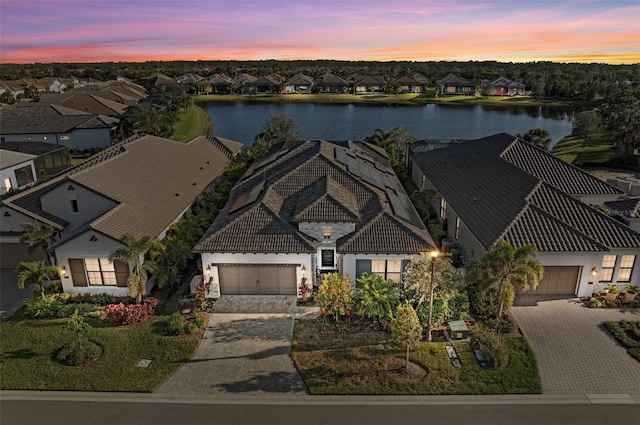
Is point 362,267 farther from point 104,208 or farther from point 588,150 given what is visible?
point 588,150

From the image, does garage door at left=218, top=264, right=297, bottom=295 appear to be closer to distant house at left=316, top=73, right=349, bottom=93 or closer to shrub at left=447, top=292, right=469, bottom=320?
shrub at left=447, top=292, right=469, bottom=320

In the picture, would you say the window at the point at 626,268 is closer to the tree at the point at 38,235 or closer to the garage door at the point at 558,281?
the garage door at the point at 558,281

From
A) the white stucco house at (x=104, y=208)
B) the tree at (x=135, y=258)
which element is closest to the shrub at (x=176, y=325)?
the tree at (x=135, y=258)

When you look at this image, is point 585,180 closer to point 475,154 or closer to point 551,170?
point 551,170

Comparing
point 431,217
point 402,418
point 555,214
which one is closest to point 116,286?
point 402,418

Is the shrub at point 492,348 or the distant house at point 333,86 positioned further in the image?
the distant house at point 333,86

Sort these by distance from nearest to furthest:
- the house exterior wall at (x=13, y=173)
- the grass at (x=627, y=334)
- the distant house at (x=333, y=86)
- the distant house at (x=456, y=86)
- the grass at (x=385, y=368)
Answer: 1. the grass at (x=385, y=368)
2. the grass at (x=627, y=334)
3. the house exterior wall at (x=13, y=173)
4. the distant house at (x=456, y=86)
5. the distant house at (x=333, y=86)

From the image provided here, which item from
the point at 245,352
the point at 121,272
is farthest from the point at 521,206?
the point at 121,272

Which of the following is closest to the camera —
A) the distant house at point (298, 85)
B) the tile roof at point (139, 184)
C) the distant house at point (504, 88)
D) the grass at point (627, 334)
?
the grass at point (627, 334)
